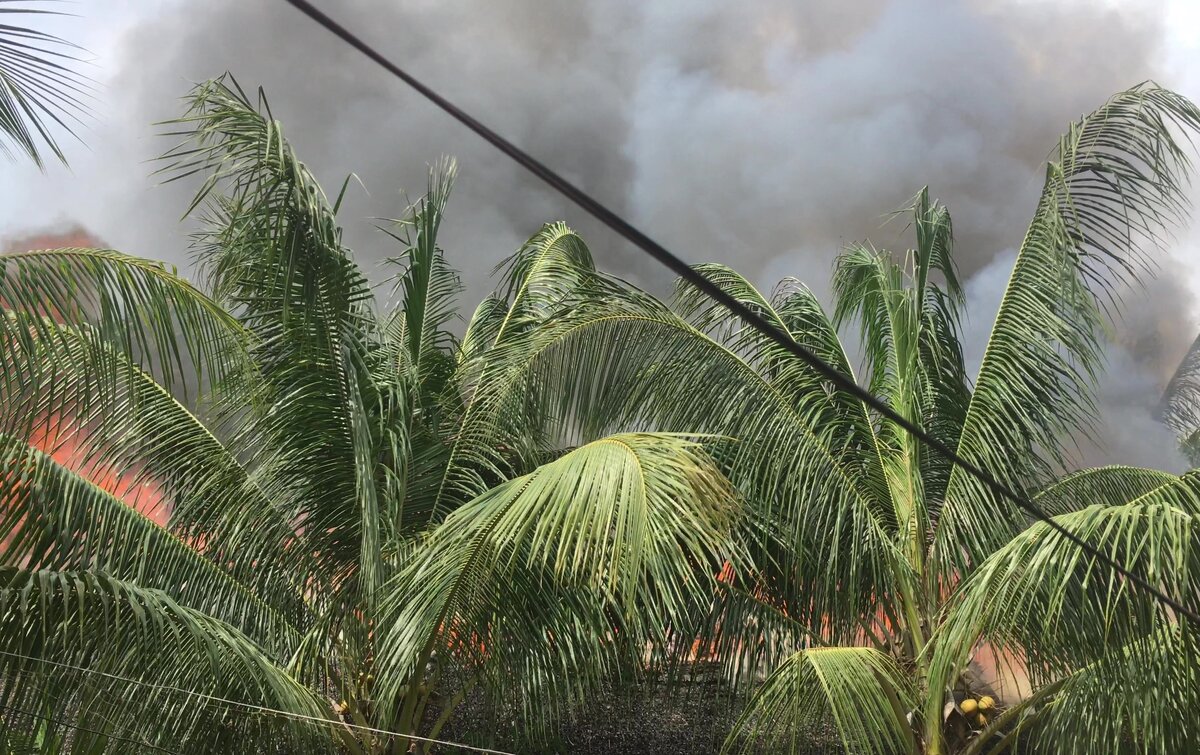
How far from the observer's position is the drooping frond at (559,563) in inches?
132

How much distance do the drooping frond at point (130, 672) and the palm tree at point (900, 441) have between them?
1.87 metres

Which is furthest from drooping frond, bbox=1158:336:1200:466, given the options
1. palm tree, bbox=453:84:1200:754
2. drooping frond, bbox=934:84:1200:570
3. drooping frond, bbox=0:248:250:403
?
drooping frond, bbox=0:248:250:403

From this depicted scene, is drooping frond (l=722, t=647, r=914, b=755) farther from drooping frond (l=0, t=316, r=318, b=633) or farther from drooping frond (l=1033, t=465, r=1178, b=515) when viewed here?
drooping frond (l=0, t=316, r=318, b=633)

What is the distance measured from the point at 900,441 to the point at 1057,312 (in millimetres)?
1104

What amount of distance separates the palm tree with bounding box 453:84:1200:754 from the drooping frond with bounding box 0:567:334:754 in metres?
1.87

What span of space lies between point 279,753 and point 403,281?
305cm

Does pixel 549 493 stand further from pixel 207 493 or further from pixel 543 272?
pixel 543 272

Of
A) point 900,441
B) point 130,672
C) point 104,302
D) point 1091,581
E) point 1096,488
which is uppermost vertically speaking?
point 900,441

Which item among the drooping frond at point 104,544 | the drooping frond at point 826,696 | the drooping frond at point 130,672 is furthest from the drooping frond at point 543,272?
the drooping frond at point 130,672

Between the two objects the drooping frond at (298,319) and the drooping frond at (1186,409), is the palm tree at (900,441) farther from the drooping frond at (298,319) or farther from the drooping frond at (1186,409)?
the drooping frond at (1186,409)

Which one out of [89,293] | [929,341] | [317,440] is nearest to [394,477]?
[317,440]

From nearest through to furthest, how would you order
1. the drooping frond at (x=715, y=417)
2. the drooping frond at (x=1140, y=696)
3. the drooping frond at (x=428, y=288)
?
the drooping frond at (x=1140, y=696) → the drooping frond at (x=715, y=417) → the drooping frond at (x=428, y=288)

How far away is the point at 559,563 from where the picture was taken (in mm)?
3266

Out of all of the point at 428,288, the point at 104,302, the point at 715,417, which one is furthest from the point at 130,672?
the point at 428,288
